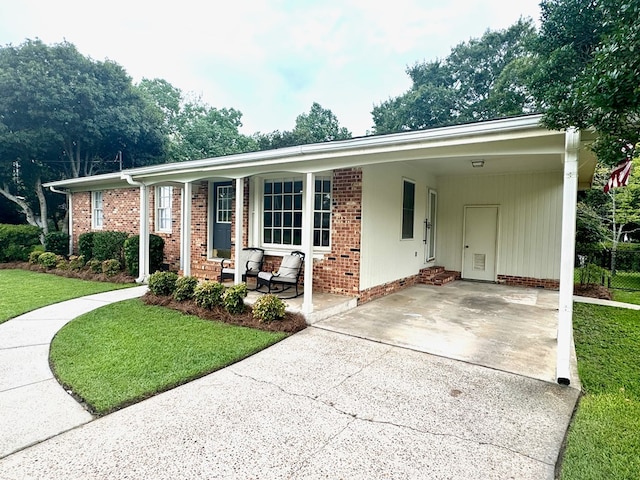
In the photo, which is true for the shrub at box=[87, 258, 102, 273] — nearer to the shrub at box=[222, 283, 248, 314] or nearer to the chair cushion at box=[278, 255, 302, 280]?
the shrub at box=[222, 283, 248, 314]

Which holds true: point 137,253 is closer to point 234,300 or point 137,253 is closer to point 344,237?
point 234,300

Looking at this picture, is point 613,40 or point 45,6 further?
point 45,6

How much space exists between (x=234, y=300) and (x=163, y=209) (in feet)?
20.4

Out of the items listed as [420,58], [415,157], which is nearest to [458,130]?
[415,157]

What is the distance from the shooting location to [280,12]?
36.8 ft

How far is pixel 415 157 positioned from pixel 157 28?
538 inches

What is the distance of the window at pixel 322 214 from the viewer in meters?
7.32

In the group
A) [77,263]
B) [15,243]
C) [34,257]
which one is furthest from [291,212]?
[15,243]

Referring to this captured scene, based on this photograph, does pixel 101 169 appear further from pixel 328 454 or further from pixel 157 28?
pixel 328 454

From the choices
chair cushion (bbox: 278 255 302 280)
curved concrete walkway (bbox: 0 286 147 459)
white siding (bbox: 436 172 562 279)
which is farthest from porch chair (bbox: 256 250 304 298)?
white siding (bbox: 436 172 562 279)

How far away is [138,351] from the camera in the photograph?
4.28 meters

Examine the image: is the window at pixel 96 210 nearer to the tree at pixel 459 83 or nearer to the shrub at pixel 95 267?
the shrub at pixel 95 267

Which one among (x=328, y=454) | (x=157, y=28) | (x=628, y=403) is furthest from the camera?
(x=157, y=28)

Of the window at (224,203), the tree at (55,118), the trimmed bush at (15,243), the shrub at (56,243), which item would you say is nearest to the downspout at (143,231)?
the window at (224,203)
